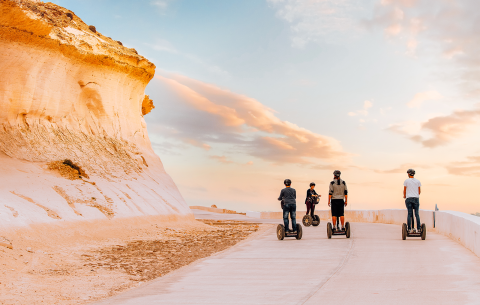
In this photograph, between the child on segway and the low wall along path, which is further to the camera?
the child on segway

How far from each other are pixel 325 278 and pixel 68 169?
1639cm

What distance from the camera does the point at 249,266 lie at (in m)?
10.3

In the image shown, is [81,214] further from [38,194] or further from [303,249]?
[303,249]

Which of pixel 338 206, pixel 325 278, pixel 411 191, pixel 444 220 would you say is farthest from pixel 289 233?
pixel 325 278

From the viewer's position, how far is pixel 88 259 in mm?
13219

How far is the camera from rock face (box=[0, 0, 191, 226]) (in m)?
20.1

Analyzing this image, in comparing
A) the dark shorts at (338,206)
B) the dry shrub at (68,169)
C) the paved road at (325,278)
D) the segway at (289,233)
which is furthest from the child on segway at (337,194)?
the dry shrub at (68,169)

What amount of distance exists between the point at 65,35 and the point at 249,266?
63.6 ft

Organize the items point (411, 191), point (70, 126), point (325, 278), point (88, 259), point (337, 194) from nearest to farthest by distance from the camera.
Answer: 1. point (325, 278)
2. point (88, 259)
3. point (411, 191)
4. point (337, 194)
5. point (70, 126)

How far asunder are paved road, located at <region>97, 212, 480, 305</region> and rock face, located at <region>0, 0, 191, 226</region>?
969cm

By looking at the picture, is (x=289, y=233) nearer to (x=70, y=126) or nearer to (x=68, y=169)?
(x=68, y=169)

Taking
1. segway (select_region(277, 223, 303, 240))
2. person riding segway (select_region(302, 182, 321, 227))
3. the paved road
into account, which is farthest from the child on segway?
person riding segway (select_region(302, 182, 321, 227))

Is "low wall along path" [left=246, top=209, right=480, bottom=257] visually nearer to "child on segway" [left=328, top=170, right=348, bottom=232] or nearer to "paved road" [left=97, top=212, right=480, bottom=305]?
"paved road" [left=97, top=212, right=480, bottom=305]

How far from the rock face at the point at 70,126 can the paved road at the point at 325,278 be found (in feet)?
31.8
